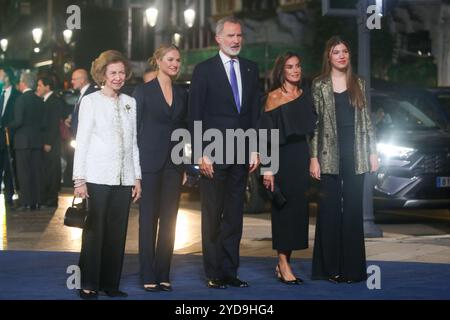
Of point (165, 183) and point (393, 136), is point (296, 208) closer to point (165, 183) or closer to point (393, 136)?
point (165, 183)

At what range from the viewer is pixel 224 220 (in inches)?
423

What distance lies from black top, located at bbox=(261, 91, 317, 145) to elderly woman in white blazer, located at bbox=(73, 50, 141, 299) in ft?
4.48

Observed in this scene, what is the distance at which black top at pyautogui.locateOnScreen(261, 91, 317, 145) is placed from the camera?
10938 mm

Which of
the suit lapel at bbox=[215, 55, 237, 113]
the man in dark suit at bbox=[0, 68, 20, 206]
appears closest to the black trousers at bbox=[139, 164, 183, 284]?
the suit lapel at bbox=[215, 55, 237, 113]

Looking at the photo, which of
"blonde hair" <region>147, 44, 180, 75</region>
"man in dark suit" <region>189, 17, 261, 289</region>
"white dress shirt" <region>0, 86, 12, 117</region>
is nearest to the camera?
"blonde hair" <region>147, 44, 180, 75</region>

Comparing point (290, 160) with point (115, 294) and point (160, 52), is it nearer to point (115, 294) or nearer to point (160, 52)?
point (160, 52)

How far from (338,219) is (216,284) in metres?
1.21

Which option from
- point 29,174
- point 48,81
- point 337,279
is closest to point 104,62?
point 337,279

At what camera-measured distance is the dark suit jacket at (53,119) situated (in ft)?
64.6

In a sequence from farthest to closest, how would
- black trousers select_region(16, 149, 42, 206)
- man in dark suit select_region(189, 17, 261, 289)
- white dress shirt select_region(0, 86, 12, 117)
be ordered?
1. white dress shirt select_region(0, 86, 12, 117)
2. black trousers select_region(16, 149, 42, 206)
3. man in dark suit select_region(189, 17, 261, 289)

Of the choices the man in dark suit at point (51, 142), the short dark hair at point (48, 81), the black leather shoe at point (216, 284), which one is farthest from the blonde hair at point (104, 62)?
the short dark hair at point (48, 81)

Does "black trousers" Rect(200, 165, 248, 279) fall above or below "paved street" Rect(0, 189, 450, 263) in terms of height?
above

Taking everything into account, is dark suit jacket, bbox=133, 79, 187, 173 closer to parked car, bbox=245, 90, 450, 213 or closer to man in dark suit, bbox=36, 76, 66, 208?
parked car, bbox=245, 90, 450, 213
